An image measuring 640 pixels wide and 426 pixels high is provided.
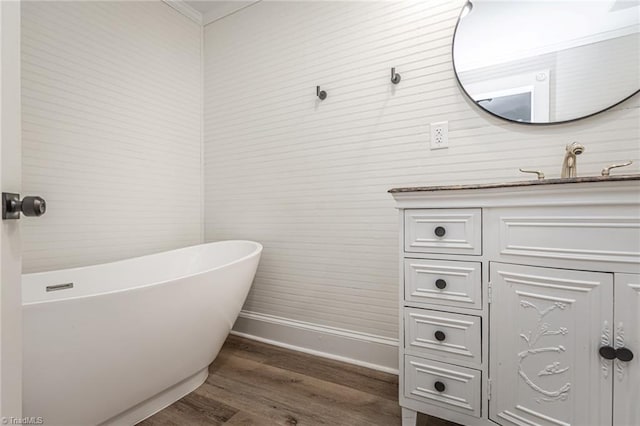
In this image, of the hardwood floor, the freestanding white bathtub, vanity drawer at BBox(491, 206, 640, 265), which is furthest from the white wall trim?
vanity drawer at BBox(491, 206, 640, 265)

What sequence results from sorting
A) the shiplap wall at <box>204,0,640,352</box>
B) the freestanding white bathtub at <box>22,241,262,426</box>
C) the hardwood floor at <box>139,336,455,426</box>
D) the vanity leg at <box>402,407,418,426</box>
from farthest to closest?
1. the shiplap wall at <box>204,0,640,352</box>
2. the hardwood floor at <box>139,336,455,426</box>
3. the vanity leg at <box>402,407,418,426</box>
4. the freestanding white bathtub at <box>22,241,262,426</box>

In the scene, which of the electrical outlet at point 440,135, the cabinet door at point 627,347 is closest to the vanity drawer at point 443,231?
the cabinet door at point 627,347

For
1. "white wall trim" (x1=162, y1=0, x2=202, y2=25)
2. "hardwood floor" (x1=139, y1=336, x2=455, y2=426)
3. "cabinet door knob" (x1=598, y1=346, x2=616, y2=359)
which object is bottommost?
"hardwood floor" (x1=139, y1=336, x2=455, y2=426)

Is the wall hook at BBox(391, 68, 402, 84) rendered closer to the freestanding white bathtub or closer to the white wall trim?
the freestanding white bathtub

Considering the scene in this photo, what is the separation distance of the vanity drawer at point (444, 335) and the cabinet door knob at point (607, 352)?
32 cm

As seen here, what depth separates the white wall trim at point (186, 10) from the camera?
2.39 metres

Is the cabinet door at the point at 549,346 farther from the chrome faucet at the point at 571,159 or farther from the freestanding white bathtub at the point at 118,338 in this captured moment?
the freestanding white bathtub at the point at 118,338

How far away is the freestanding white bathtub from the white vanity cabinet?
2.83 feet

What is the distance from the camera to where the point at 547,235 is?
1002 mm

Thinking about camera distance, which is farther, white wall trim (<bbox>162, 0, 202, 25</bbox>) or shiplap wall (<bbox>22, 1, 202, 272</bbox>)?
white wall trim (<bbox>162, 0, 202, 25</bbox>)

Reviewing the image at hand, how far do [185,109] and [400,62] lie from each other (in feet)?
5.32

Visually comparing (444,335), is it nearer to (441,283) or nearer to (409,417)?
(441,283)

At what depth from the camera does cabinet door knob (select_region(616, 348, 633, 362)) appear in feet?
2.85

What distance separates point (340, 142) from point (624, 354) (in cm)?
154
